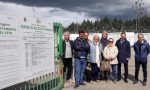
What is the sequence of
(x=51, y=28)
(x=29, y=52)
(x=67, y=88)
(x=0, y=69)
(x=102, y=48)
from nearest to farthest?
(x=0, y=69) → (x=29, y=52) → (x=51, y=28) → (x=67, y=88) → (x=102, y=48)

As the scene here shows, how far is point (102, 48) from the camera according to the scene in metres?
13.4

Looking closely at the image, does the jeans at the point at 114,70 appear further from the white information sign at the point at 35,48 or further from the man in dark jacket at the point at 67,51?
the white information sign at the point at 35,48

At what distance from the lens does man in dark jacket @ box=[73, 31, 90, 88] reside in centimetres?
1223

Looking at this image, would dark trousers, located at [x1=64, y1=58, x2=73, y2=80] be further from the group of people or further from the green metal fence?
the green metal fence

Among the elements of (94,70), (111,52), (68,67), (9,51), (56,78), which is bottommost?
(56,78)

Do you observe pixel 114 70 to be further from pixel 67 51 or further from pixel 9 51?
pixel 9 51

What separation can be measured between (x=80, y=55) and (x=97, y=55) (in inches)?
43.0

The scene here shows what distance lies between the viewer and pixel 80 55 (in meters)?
12.2

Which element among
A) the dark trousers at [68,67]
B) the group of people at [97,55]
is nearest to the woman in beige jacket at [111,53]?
the group of people at [97,55]

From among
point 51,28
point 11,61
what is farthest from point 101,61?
point 11,61

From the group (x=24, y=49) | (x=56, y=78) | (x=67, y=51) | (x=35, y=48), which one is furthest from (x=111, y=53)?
(x=24, y=49)

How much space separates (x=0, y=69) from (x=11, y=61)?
478 millimetres

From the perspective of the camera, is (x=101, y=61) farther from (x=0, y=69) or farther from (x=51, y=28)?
(x=0, y=69)

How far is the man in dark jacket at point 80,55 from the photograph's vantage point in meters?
12.2
